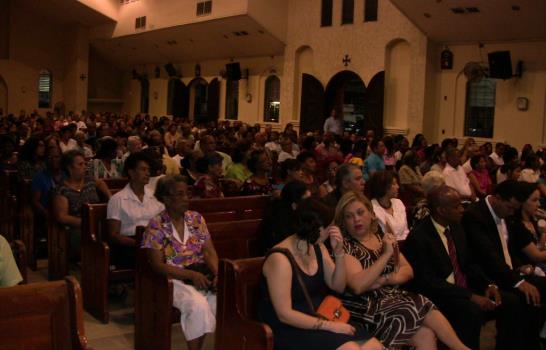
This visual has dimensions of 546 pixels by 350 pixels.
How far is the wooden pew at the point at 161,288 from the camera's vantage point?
4191mm

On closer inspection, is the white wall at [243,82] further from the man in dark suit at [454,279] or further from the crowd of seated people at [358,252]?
the man in dark suit at [454,279]

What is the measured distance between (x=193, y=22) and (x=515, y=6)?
375 inches

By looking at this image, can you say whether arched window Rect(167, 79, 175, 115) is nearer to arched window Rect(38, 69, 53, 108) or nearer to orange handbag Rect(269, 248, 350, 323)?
arched window Rect(38, 69, 53, 108)

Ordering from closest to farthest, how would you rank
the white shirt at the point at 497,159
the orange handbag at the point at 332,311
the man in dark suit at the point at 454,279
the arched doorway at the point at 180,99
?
1. the orange handbag at the point at 332,311
2. the man in dark suit at the point at 454,279
3. the white shirt at the point at 497,159
4. the arched doorway at the point at 180,99

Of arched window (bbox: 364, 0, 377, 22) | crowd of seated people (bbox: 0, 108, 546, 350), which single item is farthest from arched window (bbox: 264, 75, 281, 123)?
crowd of seated people (bbox: 0, 108, 546, 350)

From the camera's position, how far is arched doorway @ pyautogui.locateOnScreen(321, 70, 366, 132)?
1681 cm

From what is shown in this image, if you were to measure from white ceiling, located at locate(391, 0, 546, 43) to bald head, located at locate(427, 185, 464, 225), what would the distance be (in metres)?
8.42

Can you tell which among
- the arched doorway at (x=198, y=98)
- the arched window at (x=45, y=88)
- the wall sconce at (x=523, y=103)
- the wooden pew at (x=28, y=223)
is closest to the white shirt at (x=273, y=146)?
the wall sconce at (x=523, y=103)

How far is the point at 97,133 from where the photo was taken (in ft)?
42.0

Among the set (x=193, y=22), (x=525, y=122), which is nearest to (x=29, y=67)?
(x=193, y=22)

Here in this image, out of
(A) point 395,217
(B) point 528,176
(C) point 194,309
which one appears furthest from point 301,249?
(B) point 528,176

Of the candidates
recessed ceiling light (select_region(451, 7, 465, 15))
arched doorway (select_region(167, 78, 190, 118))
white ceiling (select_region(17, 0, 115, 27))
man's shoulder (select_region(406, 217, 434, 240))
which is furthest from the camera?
white ceiling (select_region(17, 0, 115, 27))

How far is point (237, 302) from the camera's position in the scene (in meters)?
3.55

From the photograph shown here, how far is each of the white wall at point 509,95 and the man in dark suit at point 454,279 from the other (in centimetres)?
910
